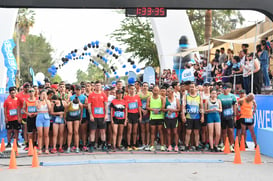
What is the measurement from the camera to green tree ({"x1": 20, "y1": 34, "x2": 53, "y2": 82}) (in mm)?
82438

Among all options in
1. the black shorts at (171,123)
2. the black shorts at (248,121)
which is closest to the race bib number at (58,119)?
the black shorts at (171,123)

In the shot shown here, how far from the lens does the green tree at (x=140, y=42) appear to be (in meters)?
38.7

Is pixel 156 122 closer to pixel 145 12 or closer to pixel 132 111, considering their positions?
pixel 132 111

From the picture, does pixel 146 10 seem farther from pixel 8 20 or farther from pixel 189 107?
pixel 8 20

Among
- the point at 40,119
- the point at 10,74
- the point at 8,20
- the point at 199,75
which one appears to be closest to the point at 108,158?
the point at 40,119

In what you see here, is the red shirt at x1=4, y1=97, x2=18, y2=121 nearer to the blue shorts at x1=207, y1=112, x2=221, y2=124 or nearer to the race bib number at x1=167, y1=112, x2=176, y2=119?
the race bib number at x1=167, y1=112, x2=176, y2=119

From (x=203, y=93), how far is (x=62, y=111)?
388 cm

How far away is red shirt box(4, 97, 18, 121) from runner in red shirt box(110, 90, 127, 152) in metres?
2.92

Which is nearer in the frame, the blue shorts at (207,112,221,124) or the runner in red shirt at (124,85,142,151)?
the blue shorts at (207,112,221,124)

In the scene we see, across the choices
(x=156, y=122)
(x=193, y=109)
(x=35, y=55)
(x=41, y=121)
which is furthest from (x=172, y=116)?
(x=35, y=55)

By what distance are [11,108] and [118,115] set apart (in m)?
3.21

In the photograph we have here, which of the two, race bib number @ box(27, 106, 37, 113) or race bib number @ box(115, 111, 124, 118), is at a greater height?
race bib number @ box(27, 106, 37, 113)

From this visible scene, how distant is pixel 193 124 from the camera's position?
11438 mm

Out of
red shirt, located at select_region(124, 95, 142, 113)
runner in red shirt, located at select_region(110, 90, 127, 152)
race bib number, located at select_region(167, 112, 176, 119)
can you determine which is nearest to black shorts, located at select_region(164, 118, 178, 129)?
race bib number, located at select_region(167, 112, 176, 119)
